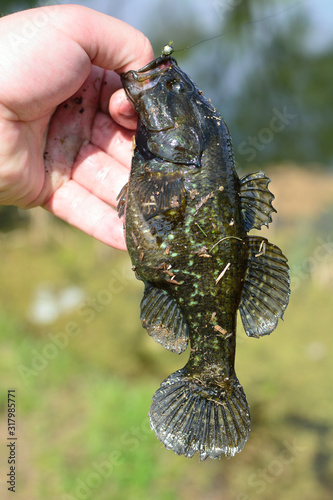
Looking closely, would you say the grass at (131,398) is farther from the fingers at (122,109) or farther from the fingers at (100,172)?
the fingers at (122,109)

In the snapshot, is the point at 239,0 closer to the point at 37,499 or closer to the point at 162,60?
the point at 162,60

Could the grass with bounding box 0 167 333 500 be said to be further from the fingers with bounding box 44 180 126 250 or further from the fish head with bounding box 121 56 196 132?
the fish head with bounding box 121 56 196 132

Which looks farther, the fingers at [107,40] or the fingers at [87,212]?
the fingers at [87,212]

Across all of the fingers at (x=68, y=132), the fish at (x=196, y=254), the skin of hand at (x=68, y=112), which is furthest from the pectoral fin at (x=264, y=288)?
the fingers at (x=68, y=132)

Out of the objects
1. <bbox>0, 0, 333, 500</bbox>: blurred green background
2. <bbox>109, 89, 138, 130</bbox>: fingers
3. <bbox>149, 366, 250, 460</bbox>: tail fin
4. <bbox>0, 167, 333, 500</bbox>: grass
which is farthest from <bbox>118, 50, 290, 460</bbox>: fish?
<bbox>0, 167, 333, 500</bbox>: grass

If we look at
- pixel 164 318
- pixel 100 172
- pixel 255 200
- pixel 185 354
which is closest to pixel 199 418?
pixel 164 318
